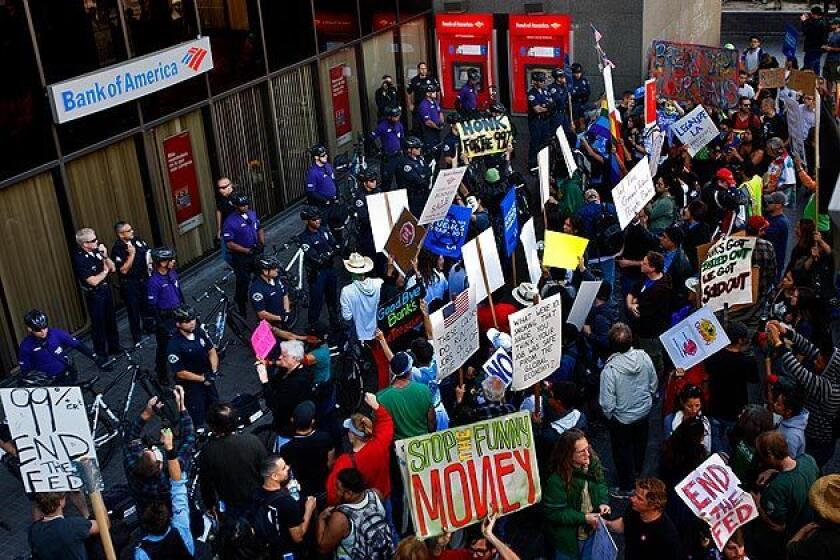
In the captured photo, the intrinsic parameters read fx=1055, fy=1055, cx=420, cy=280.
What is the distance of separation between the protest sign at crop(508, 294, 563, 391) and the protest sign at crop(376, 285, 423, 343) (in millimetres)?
1528

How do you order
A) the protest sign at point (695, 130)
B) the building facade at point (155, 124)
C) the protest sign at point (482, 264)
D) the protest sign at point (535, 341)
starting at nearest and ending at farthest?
the protest sign at point (535, 341) < the protest sign at point (482, 264) < the building facade at point (155, 124) < the protest sign at point (695, 130)

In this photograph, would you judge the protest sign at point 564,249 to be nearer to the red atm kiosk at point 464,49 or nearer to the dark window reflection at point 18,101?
the dark window reflection at point 18,101

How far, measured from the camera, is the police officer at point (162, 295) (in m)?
11.8

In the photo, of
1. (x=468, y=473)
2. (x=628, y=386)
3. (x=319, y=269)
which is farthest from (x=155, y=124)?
(x=468, y=473)

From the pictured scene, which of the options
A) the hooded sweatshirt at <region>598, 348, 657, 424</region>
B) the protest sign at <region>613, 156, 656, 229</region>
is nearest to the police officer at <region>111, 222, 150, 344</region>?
the protest sign at <region>613, 156, 656, 229</region>

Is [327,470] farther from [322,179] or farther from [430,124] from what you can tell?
[430,124]

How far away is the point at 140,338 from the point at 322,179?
3582 millimetres

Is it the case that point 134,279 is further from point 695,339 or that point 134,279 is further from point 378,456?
point 695,339

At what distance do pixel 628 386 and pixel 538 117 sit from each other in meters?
11.1

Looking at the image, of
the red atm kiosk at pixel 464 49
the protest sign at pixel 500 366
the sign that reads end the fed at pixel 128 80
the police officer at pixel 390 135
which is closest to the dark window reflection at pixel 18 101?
the sign that reads end the fed at pixel 128 80

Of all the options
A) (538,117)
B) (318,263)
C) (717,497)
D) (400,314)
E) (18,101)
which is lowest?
(538,117)

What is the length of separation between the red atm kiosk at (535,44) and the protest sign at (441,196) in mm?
9943

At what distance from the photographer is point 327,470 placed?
8.16m

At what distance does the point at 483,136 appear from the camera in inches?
622
